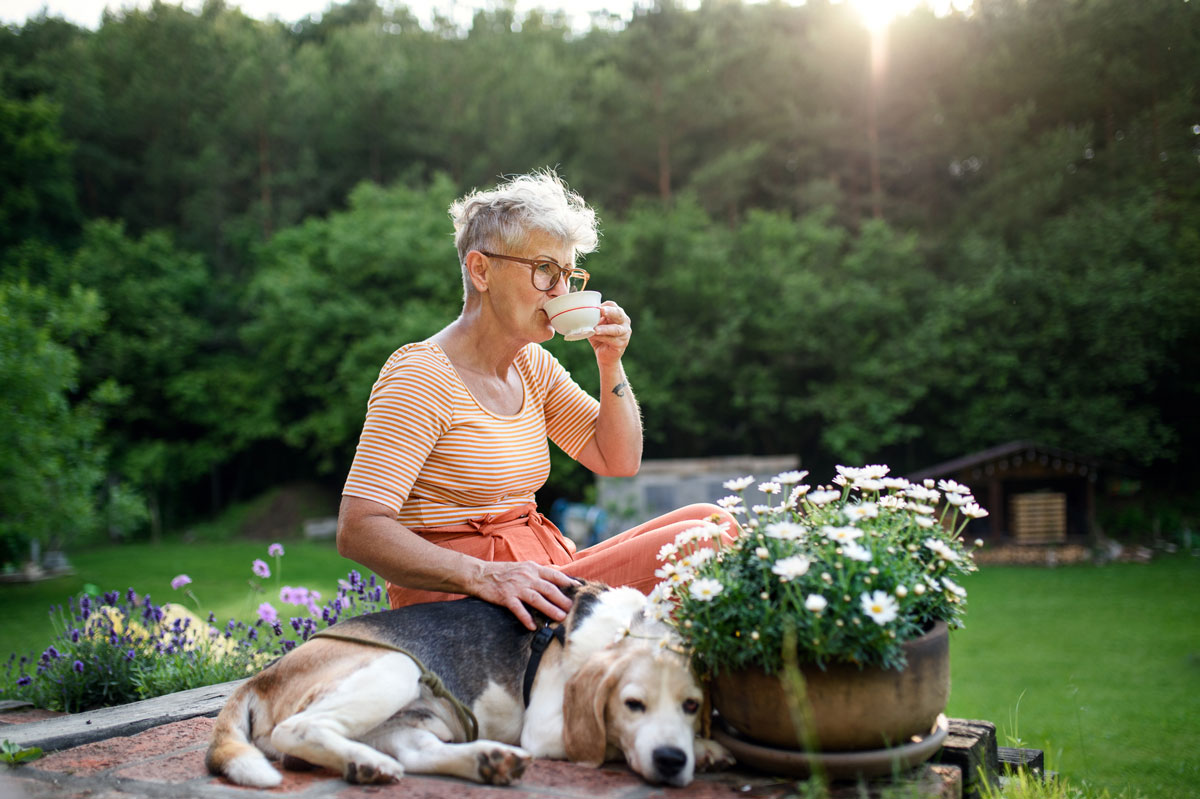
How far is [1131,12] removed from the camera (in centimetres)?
1845

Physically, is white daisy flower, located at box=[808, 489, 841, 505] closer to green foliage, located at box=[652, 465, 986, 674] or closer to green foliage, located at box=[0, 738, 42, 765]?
green foliage, located at box=[652, 465, 986, 674]

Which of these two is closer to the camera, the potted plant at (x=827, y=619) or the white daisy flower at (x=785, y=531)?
the potted plant at (x=827, y=619)

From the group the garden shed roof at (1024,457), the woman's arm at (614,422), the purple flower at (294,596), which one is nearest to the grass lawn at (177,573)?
the purple flower at (294,596)

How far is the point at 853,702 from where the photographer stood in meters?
2.22

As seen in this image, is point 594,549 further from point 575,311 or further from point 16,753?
point 16,753

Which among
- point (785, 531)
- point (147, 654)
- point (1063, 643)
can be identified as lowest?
point (1063, 643)

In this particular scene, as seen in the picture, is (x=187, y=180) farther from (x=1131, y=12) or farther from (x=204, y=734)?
(x=204, y=734)

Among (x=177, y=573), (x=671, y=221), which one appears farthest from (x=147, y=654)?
(x=671, y=221)

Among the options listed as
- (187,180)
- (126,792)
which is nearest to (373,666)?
(126,792)

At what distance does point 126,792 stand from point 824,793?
182cm

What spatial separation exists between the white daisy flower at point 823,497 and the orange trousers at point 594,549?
0.45 m

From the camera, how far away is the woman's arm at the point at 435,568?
108 inches

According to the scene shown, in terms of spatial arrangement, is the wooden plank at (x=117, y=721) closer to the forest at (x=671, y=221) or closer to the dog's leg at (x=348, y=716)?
the dog's leg at (x=348, y=716)

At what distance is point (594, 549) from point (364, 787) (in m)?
1.18
